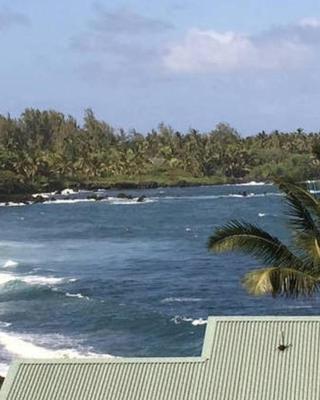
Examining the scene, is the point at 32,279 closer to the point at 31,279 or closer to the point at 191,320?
the point at 31,279

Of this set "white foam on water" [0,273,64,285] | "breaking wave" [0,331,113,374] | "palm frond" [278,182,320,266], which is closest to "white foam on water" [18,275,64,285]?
"white foam on water" [0,273,64,285]

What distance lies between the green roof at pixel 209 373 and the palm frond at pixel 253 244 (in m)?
1.31

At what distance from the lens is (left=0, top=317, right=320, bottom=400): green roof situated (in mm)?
18141

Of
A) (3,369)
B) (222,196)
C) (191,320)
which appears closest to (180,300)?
(191,320)

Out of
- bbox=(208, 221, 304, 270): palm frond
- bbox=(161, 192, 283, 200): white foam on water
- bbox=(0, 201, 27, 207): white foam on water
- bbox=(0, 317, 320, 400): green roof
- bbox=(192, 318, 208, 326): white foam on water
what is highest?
bbox=(208, 221, 304, 270): palm frond

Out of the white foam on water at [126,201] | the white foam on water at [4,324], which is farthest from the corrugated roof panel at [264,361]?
the white foam on water at [126,201]

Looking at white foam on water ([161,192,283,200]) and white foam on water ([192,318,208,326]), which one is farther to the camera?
white foam on water ([161,192,283,200])

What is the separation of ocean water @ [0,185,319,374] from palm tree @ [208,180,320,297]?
1355 centimetres

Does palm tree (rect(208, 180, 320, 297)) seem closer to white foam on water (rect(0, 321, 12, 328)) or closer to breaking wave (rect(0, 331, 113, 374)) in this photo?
breaking wave (rect(0, 331, 113, 374))

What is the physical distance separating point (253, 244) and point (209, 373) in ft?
9.64

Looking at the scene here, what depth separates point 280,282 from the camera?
62.0 ft

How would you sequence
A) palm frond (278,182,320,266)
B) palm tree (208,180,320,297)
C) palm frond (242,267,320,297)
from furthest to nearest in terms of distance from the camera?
palm frond (278,182,320,266) < palm tree (208,180,320,297) < palm frond (242,267,320,297)

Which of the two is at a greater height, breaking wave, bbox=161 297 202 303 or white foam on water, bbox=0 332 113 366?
white foam on water, bbox=0 332 113 366

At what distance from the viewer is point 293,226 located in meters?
20.6
